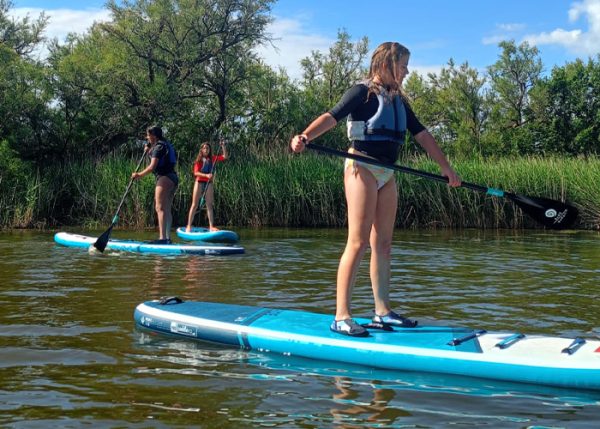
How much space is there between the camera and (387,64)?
445 cm

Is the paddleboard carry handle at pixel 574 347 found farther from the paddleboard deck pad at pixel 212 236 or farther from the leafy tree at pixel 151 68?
the leafy tree at pixel 151 68

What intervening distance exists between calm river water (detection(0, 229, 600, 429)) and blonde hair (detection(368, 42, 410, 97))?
5.71ft

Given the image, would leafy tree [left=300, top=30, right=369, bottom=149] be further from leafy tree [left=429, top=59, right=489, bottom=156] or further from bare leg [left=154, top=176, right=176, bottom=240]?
bare leg [left=154, top=176, right=176, bottom=240]

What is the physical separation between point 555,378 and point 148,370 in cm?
220

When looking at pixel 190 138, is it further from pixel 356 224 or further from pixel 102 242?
pixel 356 224

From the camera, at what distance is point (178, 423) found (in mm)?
3191

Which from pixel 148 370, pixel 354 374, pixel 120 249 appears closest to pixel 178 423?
pixel 148 370

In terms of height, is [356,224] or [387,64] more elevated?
[387,64]

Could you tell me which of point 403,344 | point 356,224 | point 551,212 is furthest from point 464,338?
point 551,212

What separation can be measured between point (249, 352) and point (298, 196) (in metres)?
12.4

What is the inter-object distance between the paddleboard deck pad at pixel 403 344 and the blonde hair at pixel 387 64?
152 centimetres

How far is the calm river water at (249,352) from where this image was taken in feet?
10.9

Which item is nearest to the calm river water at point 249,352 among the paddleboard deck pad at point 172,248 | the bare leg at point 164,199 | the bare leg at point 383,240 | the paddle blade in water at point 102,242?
the paddleboard deck pad at point 172,248

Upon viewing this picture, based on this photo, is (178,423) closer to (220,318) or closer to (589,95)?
(220,318)
